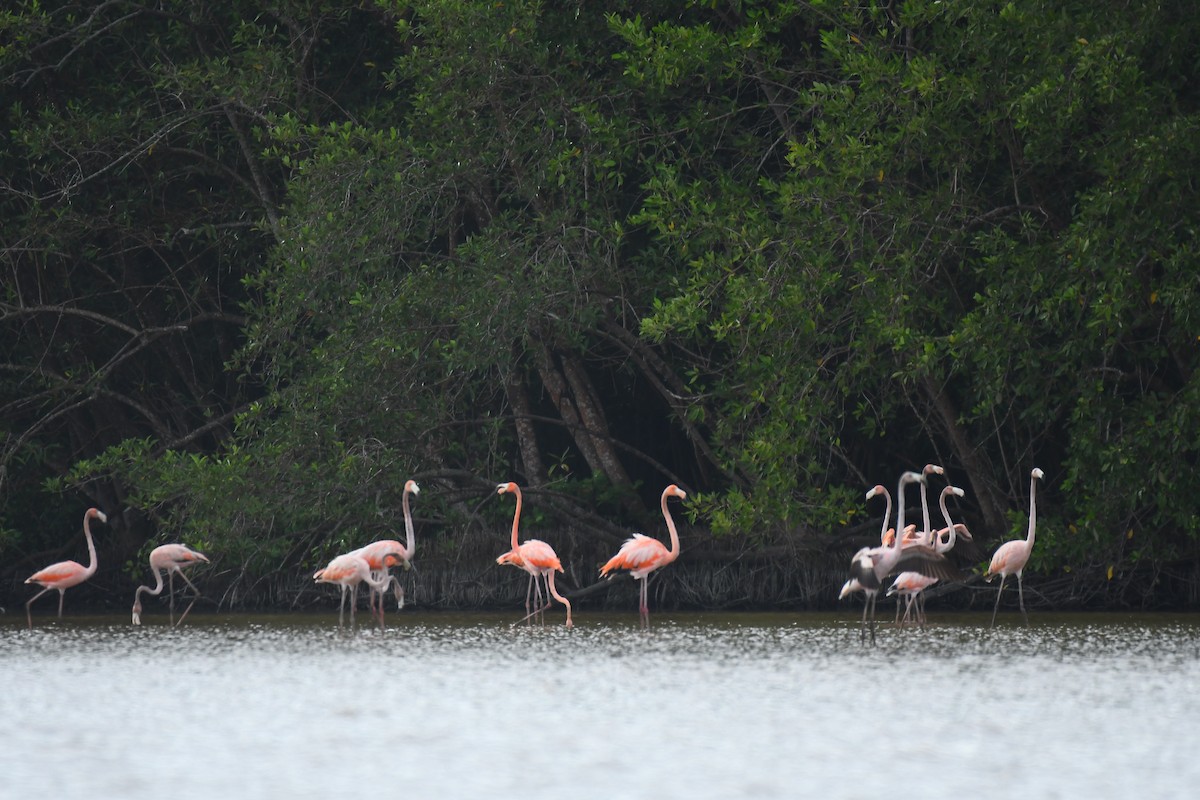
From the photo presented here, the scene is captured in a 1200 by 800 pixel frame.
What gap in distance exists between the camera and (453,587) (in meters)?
15.5

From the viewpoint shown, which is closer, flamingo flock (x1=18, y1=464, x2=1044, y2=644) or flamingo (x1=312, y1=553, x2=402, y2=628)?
flamingo flock (x1=18, y1=464, x2=1044, y2=644)

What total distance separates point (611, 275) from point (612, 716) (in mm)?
8070

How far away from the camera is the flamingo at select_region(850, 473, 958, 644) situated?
416 inches

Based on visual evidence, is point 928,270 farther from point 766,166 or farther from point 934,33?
point 766,166

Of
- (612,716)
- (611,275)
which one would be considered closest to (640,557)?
(611,275)

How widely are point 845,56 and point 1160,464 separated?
375 cm

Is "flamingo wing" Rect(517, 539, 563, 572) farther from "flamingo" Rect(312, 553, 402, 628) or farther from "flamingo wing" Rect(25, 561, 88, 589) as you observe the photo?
"flamingo wing" Rect(25, 561, 88, 589)

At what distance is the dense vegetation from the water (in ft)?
7.94

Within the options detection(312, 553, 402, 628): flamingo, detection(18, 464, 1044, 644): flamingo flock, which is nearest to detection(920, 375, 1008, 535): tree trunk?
detection(18, 464, 1044, 644): flamingo flock

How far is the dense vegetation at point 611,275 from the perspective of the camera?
12500 millimetres

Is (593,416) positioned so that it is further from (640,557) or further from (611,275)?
(640,557)

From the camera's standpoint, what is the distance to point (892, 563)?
11.4 meters

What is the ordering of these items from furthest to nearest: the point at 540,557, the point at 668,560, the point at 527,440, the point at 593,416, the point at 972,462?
the point at 527,440 → the point at 593,416 → the point at 972,462 → the point at 668,560 → the point at 540,557

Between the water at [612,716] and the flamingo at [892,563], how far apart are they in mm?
364
